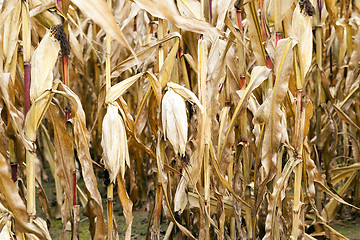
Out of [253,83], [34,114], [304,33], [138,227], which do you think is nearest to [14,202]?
[34,114]

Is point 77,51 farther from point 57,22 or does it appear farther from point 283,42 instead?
point 283,42

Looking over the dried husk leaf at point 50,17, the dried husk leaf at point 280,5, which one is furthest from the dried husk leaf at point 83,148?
the dried husk leaf at point 280,5

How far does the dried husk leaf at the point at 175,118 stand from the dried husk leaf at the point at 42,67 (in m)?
0.20

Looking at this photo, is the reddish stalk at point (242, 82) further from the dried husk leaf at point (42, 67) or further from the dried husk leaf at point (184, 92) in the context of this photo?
the dried husk leaf at point (42, 67)

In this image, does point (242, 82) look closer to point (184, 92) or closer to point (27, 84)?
point (184, 92)

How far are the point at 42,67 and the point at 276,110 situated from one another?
15.5 inches

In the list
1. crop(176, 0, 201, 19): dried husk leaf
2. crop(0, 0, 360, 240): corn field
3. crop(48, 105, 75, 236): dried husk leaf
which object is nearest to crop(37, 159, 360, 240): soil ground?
crop(0, 0, 360, 240): corn field

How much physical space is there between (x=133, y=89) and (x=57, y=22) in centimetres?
80

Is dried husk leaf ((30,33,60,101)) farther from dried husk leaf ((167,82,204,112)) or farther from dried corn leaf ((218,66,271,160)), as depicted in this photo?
dried corn leaf ((218,66,271,160))

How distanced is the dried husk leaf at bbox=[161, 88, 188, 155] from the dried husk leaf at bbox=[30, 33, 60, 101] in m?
0.20

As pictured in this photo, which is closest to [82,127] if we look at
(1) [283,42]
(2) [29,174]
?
(2) [29,174]

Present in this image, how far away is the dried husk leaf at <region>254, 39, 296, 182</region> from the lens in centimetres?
71

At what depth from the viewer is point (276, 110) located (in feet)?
2.37

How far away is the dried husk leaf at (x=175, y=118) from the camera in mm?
708
